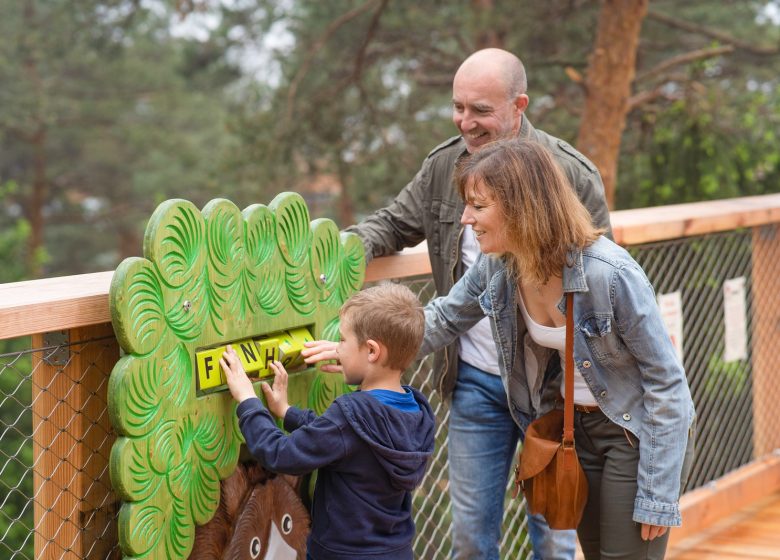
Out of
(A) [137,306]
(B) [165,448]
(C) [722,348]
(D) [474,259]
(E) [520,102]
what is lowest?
(C) [722,348]

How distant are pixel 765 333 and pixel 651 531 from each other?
2.61 m

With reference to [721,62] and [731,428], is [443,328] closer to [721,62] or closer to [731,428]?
[731,428]

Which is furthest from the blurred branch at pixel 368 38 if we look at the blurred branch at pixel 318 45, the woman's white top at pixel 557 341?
the woman's white top at pixel 557 341

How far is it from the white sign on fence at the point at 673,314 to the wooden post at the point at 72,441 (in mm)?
2281

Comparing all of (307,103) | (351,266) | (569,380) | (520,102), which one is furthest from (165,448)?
(307,103)

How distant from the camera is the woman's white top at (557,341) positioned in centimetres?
239

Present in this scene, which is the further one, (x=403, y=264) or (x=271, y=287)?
(x=403, y=264)

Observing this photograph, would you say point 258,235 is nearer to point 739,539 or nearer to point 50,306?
point 50,306

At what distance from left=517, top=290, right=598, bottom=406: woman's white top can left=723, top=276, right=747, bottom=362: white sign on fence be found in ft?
6.88

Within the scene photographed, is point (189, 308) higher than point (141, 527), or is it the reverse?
point (189, 308)

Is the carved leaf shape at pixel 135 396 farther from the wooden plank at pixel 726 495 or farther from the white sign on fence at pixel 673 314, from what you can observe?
the wooden plank at pixel 726 495

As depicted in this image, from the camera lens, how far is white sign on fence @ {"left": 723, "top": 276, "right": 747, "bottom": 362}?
4.32 metres

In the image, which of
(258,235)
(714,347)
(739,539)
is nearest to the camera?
(258,235)

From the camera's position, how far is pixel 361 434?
2.23 meters
